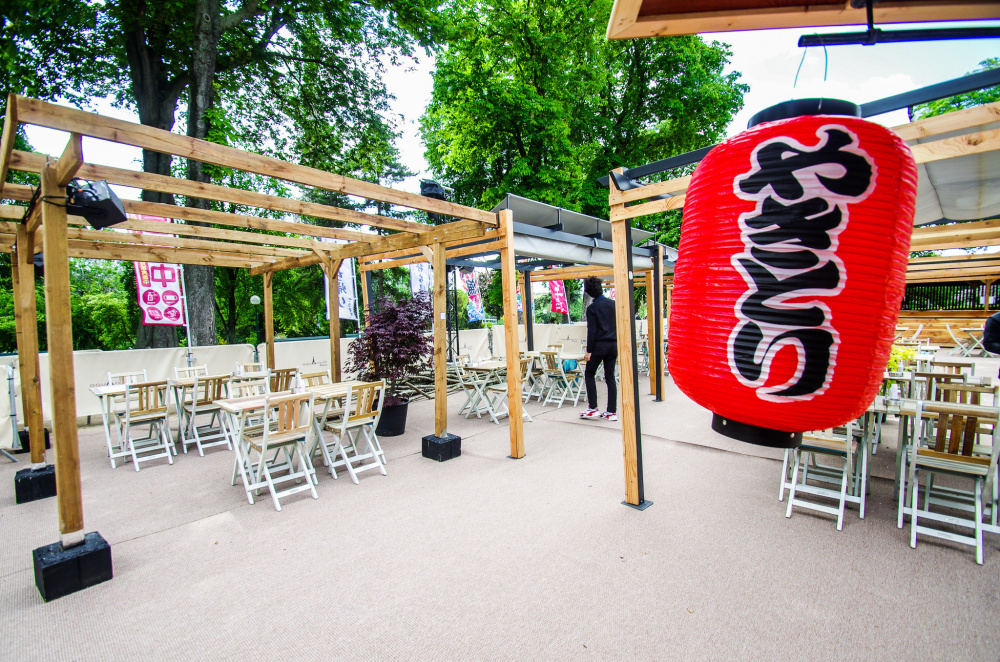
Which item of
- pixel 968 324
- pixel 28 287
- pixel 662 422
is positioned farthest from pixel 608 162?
pixel 28 287

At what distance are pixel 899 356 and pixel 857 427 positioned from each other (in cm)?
91

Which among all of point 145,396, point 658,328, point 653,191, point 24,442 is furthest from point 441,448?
point 24,442

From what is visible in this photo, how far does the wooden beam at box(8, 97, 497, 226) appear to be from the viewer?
246 cm

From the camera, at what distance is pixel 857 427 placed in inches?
198

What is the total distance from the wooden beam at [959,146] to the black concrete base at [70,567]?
205 inches


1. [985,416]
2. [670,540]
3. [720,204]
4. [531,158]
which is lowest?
[670,540]

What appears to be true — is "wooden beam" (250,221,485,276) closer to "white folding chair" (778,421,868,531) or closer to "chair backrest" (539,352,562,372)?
"chair backrest" (539,352,562,372)

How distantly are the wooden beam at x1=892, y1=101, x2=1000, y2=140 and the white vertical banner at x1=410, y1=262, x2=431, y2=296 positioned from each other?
9.16 meters

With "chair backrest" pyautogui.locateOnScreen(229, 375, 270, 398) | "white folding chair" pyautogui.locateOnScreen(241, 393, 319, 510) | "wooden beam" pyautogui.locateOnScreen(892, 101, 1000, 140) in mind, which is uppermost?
"wooden beam" pyautogui.locateOnScreen(892, 101, 1000, 140)

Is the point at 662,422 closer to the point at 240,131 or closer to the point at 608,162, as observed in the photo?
the point at 608,162

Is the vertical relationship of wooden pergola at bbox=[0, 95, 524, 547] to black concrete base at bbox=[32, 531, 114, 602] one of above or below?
above

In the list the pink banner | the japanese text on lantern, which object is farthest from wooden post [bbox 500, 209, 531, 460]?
the pink banner

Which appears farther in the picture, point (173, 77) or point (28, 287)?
point (173, 77)

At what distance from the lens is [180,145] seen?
290 centimetres
